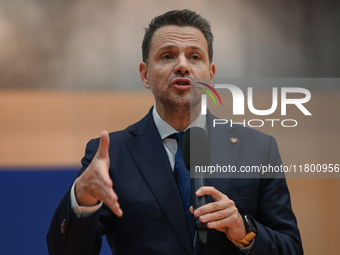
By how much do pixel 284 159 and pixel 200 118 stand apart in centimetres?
103

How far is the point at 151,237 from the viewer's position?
1.33 meters

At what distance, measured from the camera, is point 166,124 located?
1.65m

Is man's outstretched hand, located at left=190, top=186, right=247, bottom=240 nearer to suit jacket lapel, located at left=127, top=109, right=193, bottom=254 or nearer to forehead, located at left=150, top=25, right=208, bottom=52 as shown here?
suit jacket lapel, located at left=127, top=109, right=193, bottom=254

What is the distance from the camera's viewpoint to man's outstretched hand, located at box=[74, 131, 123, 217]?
0.95m

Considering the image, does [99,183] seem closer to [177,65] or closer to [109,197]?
[109,197]

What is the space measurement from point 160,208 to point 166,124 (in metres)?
0.48

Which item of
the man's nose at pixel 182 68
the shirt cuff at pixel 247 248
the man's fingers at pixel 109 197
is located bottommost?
the shirt cuff at pixel 247 248

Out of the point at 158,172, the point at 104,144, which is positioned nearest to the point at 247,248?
the point at 158,172

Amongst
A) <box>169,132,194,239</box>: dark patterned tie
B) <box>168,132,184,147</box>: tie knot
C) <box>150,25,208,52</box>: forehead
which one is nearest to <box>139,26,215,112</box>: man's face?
<box>150,25,208,52</box>: forehead

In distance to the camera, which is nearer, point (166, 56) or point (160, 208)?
point (160, 208)

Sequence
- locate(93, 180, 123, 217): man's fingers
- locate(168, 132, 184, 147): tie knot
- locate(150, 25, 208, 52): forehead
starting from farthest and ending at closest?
locate(150, 25, 208, 52): forehead
locate(168, 132, 184, 147): tie knot
locate(93, 180, 123, 217): man's fingers

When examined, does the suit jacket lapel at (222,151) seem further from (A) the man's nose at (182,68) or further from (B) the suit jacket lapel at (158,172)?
(A) the man's nose at (182,68)

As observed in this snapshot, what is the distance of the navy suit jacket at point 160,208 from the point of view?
124 centimetres

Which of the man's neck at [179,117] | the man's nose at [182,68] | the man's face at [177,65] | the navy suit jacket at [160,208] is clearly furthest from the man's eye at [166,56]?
the navy suit jacket at [160,208]
